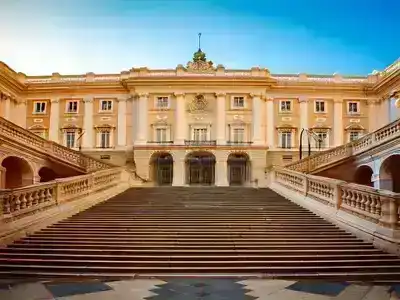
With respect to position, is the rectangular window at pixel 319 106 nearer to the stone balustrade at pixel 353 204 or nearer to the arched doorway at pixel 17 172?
the stone balustrade at pixel 353 204

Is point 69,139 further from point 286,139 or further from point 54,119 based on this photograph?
point 286,139

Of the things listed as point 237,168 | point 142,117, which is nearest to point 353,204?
point 237,168

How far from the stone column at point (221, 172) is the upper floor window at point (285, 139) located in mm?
5930

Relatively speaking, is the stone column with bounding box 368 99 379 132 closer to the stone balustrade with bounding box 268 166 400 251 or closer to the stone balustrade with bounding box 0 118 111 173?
the stone balustrade with bounding box 268 166 400 251

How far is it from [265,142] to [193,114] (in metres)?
7.15

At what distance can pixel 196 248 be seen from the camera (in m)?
9.06

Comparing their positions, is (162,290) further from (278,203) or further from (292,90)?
(292,90)

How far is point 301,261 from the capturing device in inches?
322

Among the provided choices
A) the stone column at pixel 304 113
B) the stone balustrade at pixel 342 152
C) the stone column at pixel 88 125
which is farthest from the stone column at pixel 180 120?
the stone balustrade at pixel 342 152

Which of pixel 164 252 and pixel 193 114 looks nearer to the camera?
pixel 164 252

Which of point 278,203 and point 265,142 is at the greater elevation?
point 265,142

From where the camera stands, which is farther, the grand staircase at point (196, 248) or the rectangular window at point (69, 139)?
the rectangular window at point (69, 139)

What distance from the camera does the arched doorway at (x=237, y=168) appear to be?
3741cm

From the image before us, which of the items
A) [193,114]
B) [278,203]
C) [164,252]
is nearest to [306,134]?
[193,114]
